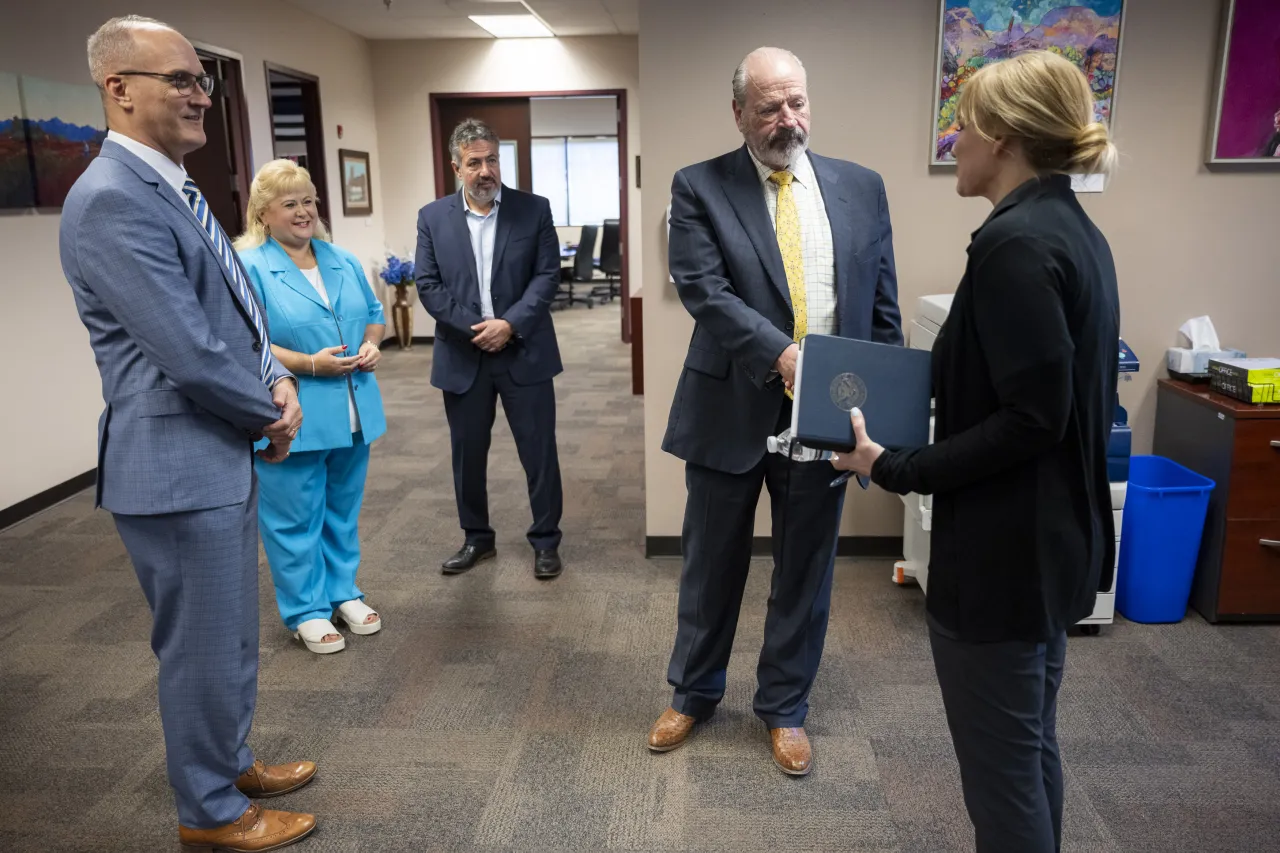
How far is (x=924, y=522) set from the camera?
8.93 ft

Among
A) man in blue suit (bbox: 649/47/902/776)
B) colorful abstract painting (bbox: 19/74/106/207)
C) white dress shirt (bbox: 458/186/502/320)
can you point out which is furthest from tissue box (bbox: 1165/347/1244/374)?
colorful abstract painting (bbox: 19/74/106/207)

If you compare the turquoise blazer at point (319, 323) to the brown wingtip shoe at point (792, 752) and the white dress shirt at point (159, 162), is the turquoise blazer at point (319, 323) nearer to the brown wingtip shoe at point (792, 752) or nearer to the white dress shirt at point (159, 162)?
the white dress shirt at point (159, 162)

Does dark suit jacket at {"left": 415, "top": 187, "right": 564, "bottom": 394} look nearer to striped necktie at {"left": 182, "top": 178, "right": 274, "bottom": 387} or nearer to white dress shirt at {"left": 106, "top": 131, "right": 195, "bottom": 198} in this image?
striped necktie at {"left": 182, "top": 178, "right": 274, "bottom": 387}

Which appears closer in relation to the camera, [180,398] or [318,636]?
[180,398]

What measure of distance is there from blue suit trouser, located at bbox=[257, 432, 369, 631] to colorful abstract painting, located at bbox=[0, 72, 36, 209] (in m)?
2.09

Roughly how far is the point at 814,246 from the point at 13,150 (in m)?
3.34

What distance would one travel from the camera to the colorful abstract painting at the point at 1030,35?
2.76 metres

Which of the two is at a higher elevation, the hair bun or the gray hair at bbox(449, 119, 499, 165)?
the gray hair at bbox(449, 119, 499, 165)

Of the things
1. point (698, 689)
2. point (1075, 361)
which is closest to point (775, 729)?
point (698, 689)

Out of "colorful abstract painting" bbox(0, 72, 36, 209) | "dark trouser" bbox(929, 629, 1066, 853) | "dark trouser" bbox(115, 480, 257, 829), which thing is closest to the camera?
"dark trouser" bbox(929, 629, 1066, 853)

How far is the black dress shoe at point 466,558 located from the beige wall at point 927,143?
3.61 ft

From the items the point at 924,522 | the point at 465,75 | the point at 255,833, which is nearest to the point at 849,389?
the point at 255,833

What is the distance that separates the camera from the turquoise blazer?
7.86 ft

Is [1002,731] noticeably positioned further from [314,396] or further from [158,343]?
[314,396]
